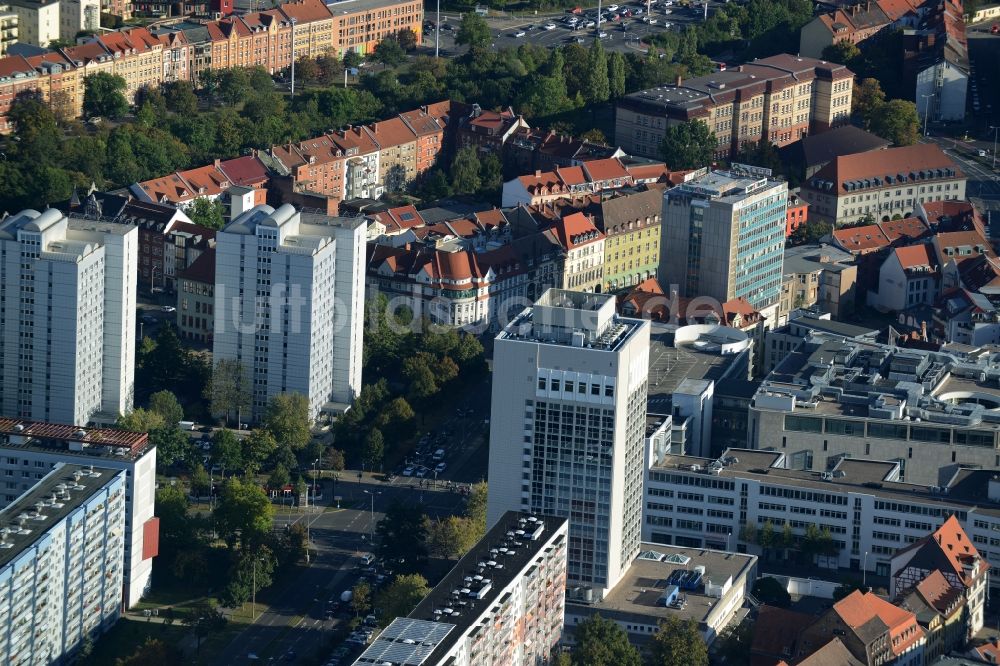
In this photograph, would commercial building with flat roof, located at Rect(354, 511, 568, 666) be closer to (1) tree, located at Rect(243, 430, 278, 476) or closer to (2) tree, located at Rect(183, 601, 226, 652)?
(2) tree, located at Rect(183, 601, 226, 652)

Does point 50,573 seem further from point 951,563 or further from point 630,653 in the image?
point 951,563

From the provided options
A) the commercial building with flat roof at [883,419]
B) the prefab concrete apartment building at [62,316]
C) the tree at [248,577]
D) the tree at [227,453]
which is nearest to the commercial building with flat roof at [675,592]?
the commercial building with flat roof at [883,419]

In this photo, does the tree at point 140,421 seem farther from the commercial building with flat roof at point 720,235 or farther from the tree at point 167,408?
the commercial building with flat roof at point 720,235

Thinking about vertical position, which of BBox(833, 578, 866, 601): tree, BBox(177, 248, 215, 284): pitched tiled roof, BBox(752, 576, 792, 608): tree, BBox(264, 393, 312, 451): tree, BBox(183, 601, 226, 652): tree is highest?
BBox(177, 248, 215, 284): pitched tiled roof

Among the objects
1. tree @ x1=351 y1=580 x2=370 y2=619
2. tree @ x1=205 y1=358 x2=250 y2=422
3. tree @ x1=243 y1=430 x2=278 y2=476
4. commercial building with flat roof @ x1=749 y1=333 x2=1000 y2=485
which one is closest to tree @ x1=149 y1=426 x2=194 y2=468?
tree @ x1=243 y1=430 x2=278 y2=476

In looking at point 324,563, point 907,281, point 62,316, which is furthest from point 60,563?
point 907,281

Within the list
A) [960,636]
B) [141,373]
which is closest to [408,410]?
[141,373]

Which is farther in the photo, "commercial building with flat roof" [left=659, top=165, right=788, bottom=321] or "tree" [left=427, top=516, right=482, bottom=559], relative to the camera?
"commercial building with flat roof" [left=659, top=165, right=788, bottom=321]
